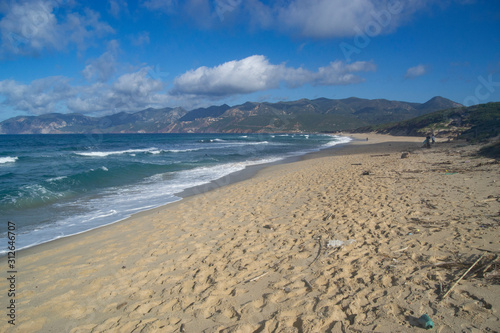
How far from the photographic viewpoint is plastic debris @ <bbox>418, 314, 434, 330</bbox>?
2471mm

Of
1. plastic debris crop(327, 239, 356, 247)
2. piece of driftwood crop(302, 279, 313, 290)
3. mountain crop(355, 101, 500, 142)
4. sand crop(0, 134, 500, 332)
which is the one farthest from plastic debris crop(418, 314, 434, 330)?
mountain crop(355, 101, 500, 142)

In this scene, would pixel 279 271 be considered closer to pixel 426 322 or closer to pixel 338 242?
pixel 338 242

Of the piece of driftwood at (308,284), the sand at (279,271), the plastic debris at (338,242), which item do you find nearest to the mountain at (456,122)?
the sand at (279,271)

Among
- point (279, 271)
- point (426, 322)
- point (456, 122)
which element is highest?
point (456, 122)

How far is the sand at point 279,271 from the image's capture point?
2.83 metres

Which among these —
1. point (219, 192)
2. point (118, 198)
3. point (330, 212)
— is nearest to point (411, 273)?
point (330, 212)

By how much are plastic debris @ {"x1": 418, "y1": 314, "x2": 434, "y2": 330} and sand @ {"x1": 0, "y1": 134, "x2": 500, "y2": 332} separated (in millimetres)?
52

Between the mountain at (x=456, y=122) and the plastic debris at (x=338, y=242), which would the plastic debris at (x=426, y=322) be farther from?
the mountain at (x=456, y=122)

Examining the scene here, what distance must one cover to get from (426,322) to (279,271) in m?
1.89

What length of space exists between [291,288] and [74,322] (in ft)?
9.41

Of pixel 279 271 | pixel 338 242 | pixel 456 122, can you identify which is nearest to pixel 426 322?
pixel 279 271

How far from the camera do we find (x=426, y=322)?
2504 millimetres

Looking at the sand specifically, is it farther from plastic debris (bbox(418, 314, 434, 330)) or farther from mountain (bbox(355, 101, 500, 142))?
mountain (bbox(355, 101, 500, 142))

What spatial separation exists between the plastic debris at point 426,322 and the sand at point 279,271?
0.17ft
